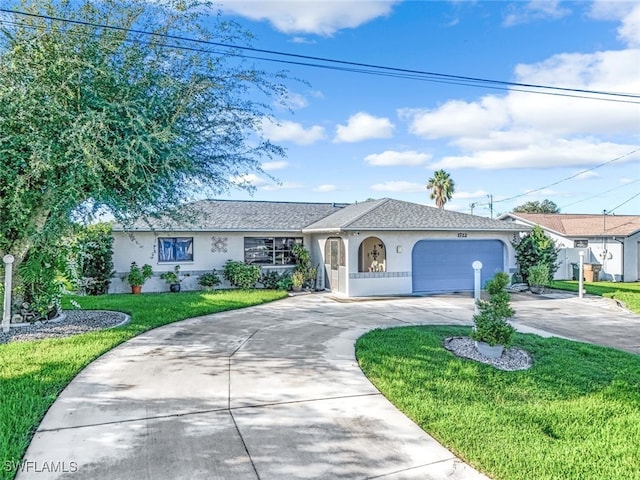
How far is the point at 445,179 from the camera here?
33781mm

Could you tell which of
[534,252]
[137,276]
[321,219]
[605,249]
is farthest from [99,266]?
[605,249]

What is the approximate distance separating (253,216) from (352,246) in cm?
552

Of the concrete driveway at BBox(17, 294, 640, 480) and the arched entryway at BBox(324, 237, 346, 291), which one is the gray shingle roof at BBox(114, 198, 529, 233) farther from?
the concrete driveway at BBox(17, 294, 640, 480)

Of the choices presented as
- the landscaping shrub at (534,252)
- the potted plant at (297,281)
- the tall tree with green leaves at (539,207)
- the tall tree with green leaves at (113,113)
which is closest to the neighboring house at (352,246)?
the landscaping shrub at (534,252)

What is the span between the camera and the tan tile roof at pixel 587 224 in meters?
21.1

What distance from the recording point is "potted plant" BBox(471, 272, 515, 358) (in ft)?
21.5

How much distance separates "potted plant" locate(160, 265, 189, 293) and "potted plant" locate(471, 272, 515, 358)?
11.8 metres

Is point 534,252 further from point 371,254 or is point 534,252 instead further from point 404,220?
point 371,254

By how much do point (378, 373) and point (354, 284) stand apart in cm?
860

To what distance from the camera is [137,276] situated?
14.8m

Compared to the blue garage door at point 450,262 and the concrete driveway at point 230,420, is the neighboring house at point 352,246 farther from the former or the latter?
the concrete driveway at point 230,420

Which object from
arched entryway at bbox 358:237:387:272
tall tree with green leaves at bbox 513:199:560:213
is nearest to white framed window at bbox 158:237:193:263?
arched entryway at bbox 358:237:387:272

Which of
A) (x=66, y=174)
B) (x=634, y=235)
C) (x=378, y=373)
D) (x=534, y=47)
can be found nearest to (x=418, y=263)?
(x=534, y=47)

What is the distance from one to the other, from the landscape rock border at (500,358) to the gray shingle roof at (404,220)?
6931mm
